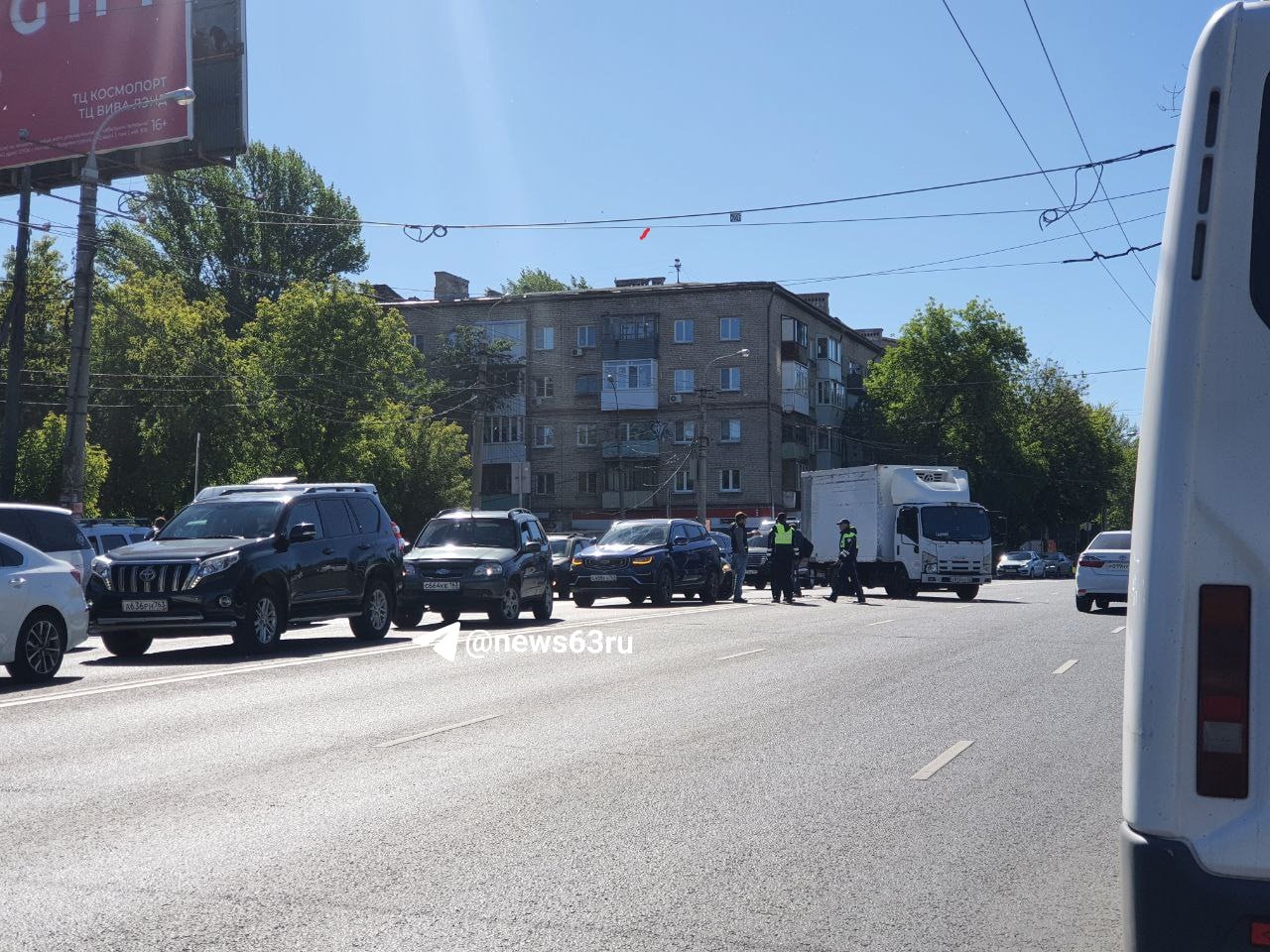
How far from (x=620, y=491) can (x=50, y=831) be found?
68552mm

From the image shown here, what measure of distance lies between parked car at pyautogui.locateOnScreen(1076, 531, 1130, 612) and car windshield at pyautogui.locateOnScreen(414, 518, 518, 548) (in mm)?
11117

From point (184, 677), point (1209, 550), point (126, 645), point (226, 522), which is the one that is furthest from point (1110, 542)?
point (1209, 550)

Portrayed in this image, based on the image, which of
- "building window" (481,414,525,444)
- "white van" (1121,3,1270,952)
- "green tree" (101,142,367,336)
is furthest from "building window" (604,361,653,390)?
"white van" (1121,3,1270,952)

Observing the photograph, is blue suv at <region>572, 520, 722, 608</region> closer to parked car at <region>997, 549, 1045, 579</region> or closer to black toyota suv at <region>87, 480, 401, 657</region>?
black toyota suv at <region>87, 480, 401, 657</region>

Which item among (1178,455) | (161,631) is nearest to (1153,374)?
(1178,455)

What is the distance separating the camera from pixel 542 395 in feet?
255

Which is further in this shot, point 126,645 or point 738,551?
point 738,551

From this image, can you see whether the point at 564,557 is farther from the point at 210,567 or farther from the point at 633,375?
Result: the point at 633,375

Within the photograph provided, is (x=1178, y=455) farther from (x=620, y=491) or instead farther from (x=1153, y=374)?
(x=620, y=491)

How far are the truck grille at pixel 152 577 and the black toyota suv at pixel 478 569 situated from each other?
17.1 feet

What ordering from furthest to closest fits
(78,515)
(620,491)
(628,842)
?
(620,491) → (78,515) → (628,842)

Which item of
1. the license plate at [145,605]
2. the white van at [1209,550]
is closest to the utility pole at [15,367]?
the license plate at [145,605]

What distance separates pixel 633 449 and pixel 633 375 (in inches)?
151

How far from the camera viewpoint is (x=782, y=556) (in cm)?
3017
